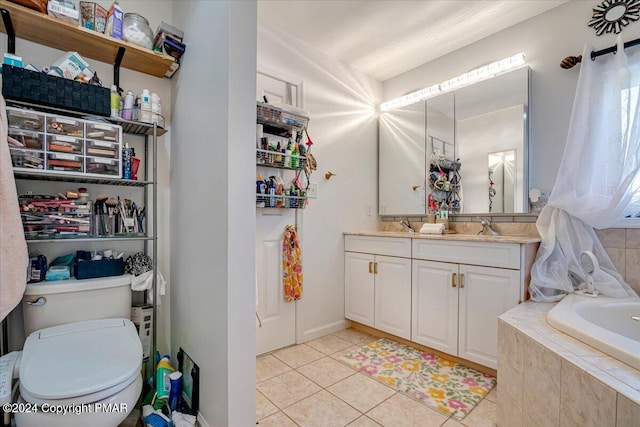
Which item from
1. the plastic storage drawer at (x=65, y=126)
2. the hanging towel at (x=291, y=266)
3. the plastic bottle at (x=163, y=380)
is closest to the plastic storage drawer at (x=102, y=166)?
the plastic storage drawer at (x=65, y=126)

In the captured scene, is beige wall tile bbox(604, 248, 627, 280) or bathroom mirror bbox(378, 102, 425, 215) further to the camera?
bathroom mirror bbox(378, 102, 425, 215)

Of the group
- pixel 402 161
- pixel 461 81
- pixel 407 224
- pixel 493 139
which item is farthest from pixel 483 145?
pixel 407 224

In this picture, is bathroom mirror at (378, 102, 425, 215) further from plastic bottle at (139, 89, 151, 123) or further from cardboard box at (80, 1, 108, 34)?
cardboard box at (80, 1, 108, 34)

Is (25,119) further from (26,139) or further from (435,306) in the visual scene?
(435,306)

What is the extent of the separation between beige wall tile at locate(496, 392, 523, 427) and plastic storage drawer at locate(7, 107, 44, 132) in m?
2.44

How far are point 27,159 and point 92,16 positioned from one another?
2.60 ft

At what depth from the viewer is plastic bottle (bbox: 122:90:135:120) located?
1.61 m

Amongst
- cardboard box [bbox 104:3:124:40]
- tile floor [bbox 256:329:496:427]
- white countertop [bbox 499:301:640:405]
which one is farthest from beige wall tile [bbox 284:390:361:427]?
cardboard box [bbox 104:3:124:40]

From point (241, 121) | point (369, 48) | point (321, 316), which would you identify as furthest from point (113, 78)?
point (321, 316)

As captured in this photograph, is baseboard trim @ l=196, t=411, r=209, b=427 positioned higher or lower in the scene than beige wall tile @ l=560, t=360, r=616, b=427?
lower

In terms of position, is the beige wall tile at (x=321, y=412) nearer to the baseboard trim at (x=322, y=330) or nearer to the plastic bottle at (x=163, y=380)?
the plastic bottle at (x=163, y=380)

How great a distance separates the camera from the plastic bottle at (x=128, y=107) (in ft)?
5.28

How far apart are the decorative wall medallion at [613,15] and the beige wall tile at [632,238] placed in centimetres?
122

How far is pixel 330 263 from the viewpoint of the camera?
2.75 m
